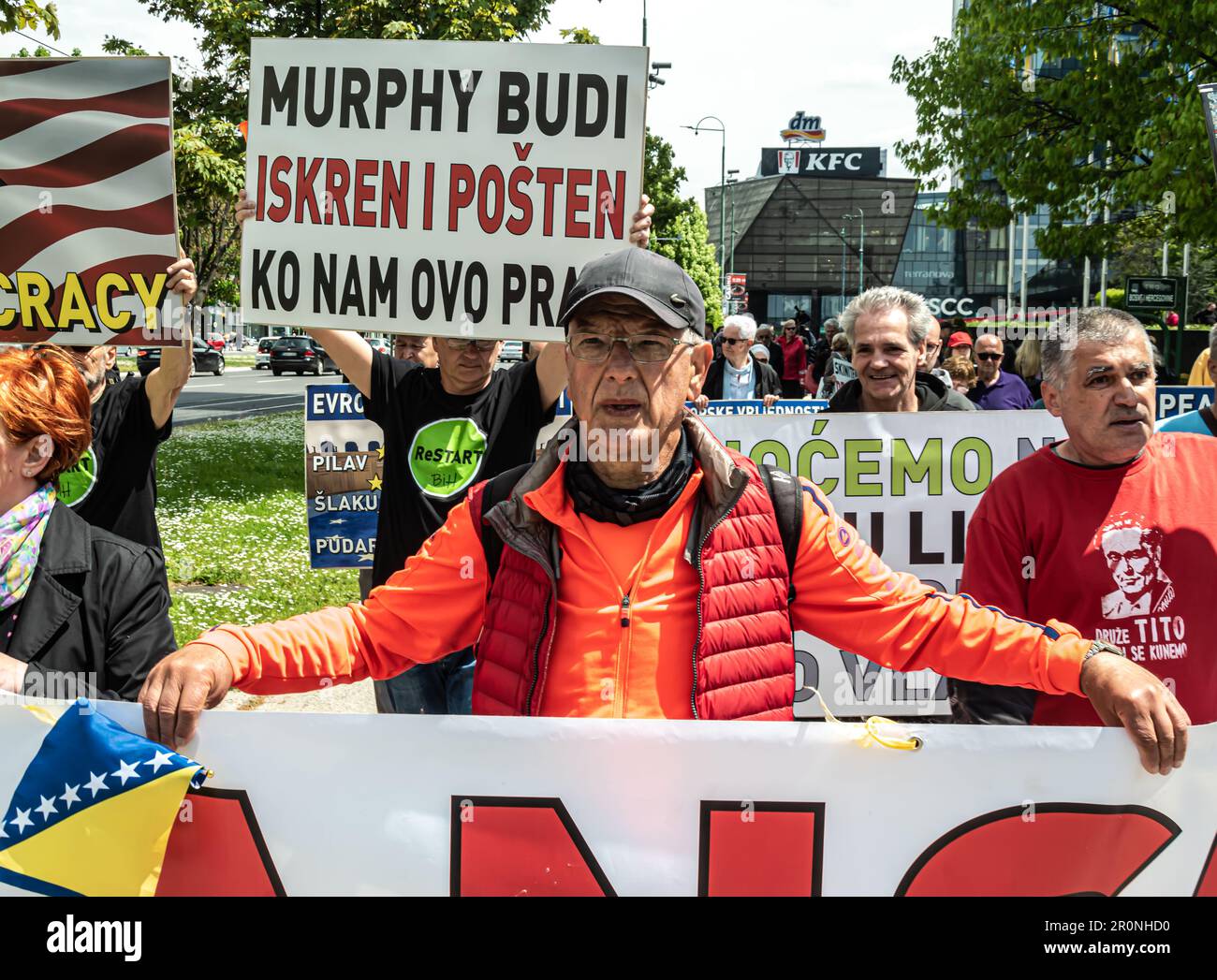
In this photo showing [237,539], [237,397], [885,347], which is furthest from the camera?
[237,397]

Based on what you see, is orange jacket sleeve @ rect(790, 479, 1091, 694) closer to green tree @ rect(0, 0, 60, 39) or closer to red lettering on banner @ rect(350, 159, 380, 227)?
red lettering on banner @ rect(350, 159, 380, 227)

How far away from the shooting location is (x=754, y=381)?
10.1 meters

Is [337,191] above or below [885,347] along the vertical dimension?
above

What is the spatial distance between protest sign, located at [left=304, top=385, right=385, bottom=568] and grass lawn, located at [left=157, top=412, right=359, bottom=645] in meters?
0.86

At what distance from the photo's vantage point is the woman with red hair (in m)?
2.43

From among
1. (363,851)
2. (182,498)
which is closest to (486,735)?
(363,851)

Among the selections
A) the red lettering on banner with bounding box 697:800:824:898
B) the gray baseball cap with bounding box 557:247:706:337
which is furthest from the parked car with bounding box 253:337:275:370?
the red lettering on banner with bounding box 697:800:824:898

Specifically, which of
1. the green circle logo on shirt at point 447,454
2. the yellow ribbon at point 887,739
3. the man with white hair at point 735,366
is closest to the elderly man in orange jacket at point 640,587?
the yellow ribbon at point 887,739

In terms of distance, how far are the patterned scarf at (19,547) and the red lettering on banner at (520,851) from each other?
106cm

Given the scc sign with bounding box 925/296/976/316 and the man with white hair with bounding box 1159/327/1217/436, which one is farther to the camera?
the scc sign with bounding box 925/296/976/316

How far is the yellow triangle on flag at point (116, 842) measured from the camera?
2045mm

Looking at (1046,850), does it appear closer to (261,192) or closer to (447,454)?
(447,454)

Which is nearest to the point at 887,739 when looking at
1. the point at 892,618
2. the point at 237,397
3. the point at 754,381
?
the point at 892,618

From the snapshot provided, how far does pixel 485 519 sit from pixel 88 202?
7.76ft
